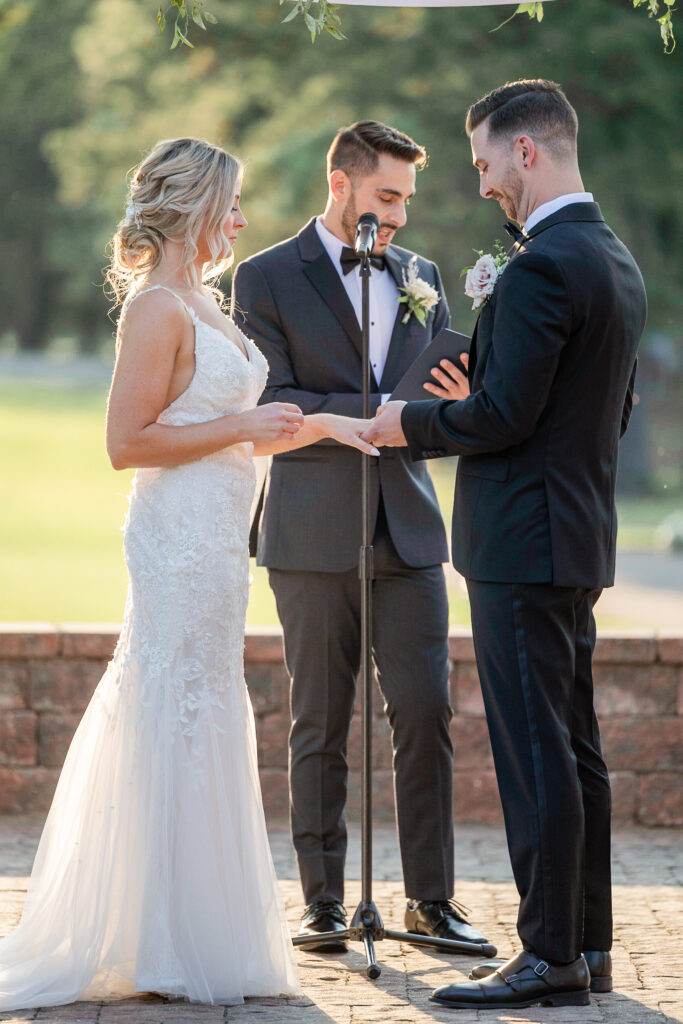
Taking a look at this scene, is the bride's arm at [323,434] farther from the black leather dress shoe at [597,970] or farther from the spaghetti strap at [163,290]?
the black leather dress shoe at [597,970]

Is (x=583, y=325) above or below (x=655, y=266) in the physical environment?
below

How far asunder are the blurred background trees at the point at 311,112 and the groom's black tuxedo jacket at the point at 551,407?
702 cm

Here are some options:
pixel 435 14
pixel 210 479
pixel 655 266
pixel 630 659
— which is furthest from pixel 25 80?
pixel 210 479

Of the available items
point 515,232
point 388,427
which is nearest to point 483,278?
point 515,232

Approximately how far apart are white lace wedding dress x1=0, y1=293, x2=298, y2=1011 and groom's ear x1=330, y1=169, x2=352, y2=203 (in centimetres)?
81

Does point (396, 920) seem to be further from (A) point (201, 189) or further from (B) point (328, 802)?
(A) point (201, 189)

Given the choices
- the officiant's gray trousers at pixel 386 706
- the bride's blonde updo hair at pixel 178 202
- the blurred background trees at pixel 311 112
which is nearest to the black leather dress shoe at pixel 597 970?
the officiant's gray trousers at pixel 386 706

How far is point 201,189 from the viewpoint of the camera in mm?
3289

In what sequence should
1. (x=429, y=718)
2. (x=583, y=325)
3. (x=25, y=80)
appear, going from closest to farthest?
1. (x=583, y=325)
2. (x=429, y=718)
3. (x=25, y=80)

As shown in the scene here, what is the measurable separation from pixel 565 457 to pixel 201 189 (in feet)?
3.66

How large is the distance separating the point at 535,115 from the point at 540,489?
872 millimetres

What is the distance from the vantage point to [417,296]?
3.94 m

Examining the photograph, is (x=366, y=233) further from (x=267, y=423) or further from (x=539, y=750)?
(x=539, y=750)

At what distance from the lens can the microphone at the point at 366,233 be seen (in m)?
3.54
